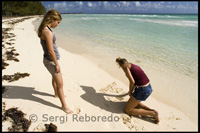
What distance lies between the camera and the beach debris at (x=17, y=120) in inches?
95.4

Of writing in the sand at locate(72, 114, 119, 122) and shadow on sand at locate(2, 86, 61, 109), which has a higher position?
shadow on sand at locate(2, 86, 61, 109)

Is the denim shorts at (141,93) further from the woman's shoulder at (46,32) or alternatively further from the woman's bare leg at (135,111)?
the woman's shoulder at (46,32)

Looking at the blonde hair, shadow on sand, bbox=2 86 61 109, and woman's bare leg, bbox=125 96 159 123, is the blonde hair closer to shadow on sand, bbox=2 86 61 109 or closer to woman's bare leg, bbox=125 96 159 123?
shadow on sand, bbox=2 86 61 109

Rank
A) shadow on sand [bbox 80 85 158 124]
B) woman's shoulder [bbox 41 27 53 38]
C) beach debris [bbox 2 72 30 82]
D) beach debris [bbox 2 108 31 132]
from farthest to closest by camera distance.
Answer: beach debris [bbox 2 72 30 82]
shadow on sand [bbox 80 85 158 124]
beach debris [bbox 2 108 31 132]
woman's shoulder [bbox 41 27 53 38]

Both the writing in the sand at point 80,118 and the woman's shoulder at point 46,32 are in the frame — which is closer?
the woman's shoulder at point 46,32

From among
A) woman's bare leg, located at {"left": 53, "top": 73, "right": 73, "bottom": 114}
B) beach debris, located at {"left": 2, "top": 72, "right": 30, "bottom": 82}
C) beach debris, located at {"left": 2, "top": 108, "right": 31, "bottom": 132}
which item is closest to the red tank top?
woman's bare leg, located at {"left": 53, "top": 73, "right": 73, "bottom": 114}

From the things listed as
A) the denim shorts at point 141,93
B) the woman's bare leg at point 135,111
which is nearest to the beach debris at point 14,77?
the woman's bare leg at point 135,111

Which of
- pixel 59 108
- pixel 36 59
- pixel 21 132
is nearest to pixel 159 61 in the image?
pixel 59 108

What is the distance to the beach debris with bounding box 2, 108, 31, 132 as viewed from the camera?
2424 millimetres

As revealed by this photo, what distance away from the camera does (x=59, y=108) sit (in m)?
3.00

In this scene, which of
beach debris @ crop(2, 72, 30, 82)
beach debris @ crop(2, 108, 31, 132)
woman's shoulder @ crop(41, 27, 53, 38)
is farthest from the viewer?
beach debris @ crop(2, 72, 30, 82)

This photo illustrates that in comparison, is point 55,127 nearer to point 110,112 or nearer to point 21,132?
point 21,132

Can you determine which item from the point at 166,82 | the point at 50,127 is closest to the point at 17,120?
the point at 50,127

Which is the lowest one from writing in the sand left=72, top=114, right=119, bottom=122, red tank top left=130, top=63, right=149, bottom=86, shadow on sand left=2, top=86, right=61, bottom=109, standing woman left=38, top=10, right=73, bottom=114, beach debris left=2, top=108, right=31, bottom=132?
writing in the sand left=72, top=114, right=119, bottom=122
